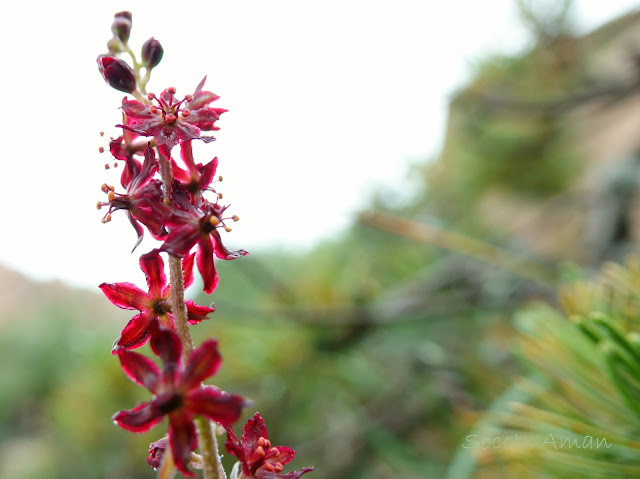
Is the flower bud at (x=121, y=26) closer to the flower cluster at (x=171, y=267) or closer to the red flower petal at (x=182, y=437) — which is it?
the flower cluster at (x=171, y=267)

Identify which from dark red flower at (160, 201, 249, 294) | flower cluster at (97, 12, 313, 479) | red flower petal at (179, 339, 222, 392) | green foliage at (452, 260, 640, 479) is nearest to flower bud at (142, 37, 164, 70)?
flower cluster at (97, 12, 313, 479)

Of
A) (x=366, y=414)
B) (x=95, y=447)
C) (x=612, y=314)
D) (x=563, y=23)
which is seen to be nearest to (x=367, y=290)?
(x=366, y=414)

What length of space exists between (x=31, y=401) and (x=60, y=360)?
0.68 ft

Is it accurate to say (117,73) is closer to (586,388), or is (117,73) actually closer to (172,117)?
(172,117)

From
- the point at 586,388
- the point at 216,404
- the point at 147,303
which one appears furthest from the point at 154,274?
the point at 586,388

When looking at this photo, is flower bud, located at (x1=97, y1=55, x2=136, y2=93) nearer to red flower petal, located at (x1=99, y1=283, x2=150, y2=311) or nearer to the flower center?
the flower center

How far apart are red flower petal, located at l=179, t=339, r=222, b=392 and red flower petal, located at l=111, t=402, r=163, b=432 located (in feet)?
0.07

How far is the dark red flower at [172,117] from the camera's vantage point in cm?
34

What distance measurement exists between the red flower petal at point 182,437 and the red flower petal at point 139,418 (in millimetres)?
11

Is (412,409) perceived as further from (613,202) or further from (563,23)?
(563,23)

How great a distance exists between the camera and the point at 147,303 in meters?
0.38

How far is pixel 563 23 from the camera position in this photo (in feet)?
5.90

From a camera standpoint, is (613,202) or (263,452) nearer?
(263,452)

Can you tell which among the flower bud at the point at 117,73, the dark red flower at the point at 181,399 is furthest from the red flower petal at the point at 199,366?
the flower bud at the point at 117,73
